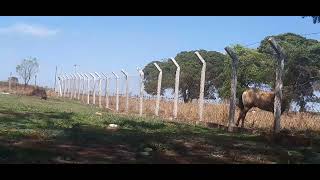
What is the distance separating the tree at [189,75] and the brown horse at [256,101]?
10.3 m

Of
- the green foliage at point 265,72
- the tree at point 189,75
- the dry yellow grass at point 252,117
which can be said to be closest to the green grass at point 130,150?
the dry yellow grass at point 252,117

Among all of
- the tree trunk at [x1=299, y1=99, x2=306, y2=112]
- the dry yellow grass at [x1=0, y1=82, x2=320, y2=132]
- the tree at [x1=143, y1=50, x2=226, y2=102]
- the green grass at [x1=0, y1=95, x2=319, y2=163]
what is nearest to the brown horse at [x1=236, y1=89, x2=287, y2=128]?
the dry yellow grass at [x1=0, y1=82, x2=320, y2=132]

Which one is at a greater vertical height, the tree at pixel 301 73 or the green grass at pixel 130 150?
the tree at pixel 301 73

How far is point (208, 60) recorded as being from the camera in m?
47.1

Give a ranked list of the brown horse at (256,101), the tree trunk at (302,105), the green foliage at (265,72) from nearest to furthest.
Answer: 1. the brown horse at (256,101)
2. the tree trunk at (302,105)
3. the green foliage at (265,72)

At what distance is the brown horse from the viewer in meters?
14.4

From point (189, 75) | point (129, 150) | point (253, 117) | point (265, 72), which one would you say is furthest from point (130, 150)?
point (189, 75)

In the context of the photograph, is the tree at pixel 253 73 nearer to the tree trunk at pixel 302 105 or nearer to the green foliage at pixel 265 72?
the green foliage at pixel 265 72

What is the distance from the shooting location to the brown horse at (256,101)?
47.2 ft

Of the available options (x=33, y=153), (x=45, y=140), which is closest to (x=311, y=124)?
(x=45, y=140)

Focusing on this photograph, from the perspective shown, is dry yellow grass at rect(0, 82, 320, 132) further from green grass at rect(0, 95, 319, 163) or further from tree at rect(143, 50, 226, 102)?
tree at rect(143, 50, 226, 102)

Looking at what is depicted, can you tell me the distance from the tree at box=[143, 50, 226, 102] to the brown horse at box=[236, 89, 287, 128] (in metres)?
10.3
